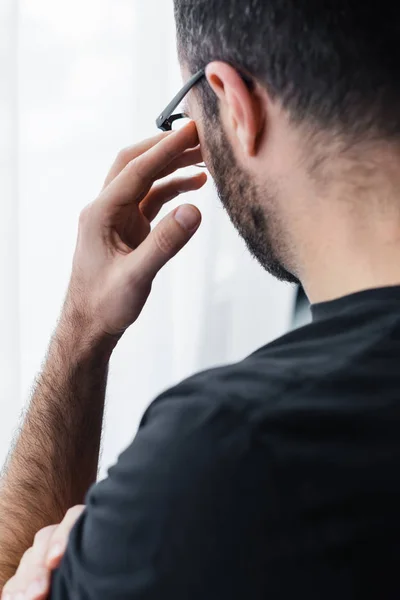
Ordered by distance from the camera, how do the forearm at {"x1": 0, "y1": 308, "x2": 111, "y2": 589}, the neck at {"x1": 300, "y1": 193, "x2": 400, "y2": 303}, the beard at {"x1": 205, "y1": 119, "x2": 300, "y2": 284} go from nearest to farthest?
the neck at {"x1": 300, "y1": 193, "x2": 400, "y2": 303} < the beard at {"x1": 205, "y1": 119, "x2": 300, "y2": 284} < the forearm at {"x1": 0, "y1": 308, "x2": 111, "y2": 589}

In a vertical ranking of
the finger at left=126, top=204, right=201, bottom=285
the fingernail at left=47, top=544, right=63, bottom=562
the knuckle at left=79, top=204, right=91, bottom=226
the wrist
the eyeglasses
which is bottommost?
the fingernail at left=47, top=544, right=63, bottom=562

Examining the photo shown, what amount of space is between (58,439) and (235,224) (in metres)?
0.38

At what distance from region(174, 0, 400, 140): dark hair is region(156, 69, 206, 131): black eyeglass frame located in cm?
6

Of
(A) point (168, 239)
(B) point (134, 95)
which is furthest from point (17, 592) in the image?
(B) point (134, 95)

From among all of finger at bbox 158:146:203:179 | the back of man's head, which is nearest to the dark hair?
the back of man's head

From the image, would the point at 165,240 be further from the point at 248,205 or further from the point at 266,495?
the point at 266,495

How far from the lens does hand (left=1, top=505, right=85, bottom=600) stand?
71cm

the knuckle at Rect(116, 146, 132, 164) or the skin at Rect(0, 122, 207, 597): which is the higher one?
the knuckle at Rect(116, 146, 132, 164)

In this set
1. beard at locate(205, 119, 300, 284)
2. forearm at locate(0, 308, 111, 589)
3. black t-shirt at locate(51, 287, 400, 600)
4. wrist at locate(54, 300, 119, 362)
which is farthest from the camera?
wrist at locate(54, 300, 119, 362)

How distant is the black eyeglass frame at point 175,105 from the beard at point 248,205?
5cm

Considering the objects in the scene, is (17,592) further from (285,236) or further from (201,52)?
(201,52)

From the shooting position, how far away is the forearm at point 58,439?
98 centimetres

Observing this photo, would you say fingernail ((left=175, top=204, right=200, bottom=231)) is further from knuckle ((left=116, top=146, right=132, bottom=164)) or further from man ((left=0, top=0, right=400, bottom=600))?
knuckle ((left=116, top=146, right=132, bottom=164))

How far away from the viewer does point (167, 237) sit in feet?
3.28
